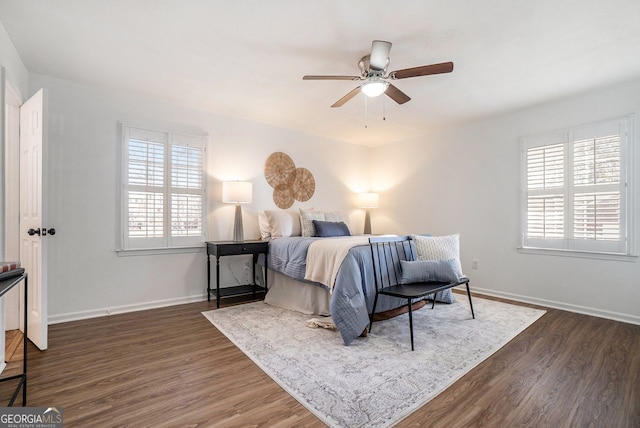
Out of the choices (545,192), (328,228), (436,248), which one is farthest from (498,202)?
(328,228)

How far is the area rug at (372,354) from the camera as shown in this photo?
70.6 inches

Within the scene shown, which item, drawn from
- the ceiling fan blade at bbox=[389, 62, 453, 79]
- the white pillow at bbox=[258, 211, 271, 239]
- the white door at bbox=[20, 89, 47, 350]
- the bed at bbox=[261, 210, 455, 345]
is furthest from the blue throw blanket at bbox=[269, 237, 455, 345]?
the white door at bbox=[20, 89, 47, 350]

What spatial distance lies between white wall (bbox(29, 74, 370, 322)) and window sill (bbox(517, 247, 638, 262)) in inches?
155

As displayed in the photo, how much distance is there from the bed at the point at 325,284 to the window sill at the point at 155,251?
91cm

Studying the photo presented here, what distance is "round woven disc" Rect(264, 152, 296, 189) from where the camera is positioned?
467 centimetres

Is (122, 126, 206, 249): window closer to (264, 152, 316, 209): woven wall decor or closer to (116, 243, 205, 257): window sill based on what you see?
(116, 243, 205, 257): window sill

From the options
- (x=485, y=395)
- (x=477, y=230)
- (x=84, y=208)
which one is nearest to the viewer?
(x=485, y=395)

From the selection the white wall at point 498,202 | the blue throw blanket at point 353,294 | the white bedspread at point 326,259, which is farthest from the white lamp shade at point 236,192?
the white wall at point 498,202

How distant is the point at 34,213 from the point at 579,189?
5.39 meters

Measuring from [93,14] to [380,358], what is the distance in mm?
3205

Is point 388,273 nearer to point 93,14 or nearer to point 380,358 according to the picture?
point 380,358

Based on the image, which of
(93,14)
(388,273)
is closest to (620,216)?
(388,273)

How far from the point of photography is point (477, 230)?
446 centimetres

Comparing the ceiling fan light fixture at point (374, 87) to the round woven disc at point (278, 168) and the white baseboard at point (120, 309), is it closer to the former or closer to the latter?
the round woven disc at point (278, 168)
